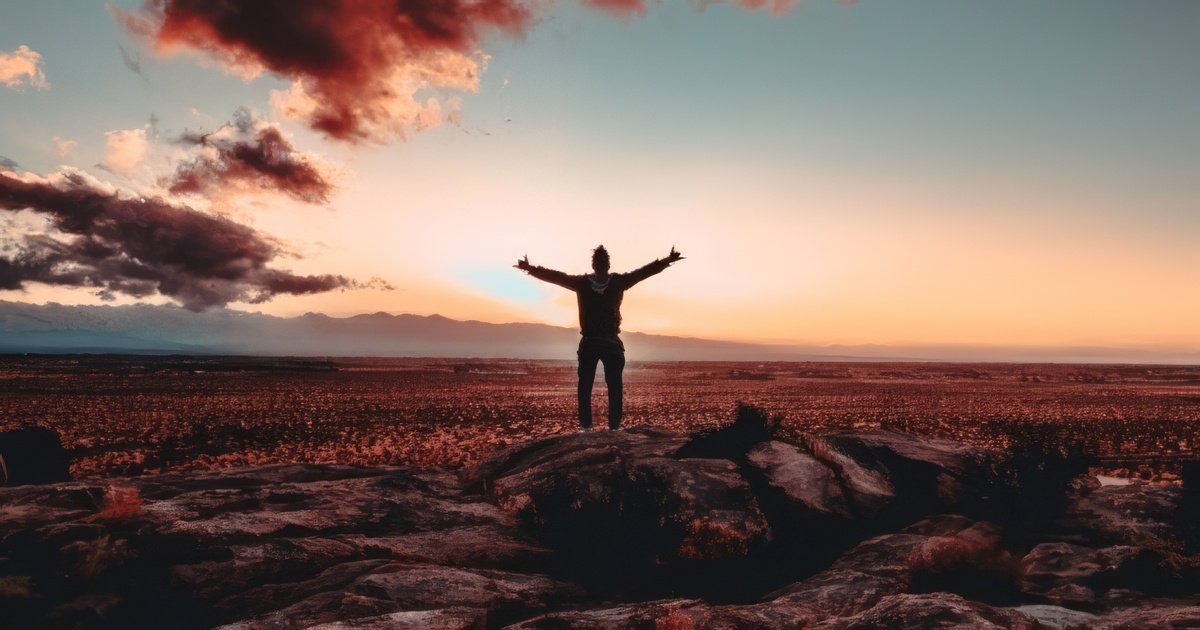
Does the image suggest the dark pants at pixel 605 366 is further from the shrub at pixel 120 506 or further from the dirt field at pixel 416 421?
the dirt field at pixel 416 421

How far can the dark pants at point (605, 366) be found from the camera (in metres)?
9.84

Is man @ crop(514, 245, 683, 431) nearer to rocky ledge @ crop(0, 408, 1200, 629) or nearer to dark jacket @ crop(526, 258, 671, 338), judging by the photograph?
dark jacket @ crop(526, 258, 671, 338)

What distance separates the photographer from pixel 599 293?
387 inches

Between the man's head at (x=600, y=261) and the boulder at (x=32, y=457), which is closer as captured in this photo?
the boulder at (x=32, y=457)

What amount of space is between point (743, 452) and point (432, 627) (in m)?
5.48

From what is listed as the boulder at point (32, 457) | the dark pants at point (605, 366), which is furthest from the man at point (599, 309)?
the boulder at point (32, 457)

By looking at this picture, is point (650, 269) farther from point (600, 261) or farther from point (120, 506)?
point (120, 506)

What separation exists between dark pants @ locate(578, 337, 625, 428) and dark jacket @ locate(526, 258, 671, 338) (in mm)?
171

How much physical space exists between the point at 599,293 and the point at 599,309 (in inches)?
10.3

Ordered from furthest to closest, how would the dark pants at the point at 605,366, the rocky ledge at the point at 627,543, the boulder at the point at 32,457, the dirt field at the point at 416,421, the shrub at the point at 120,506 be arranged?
the dirt field at the point at 416,421, the dark pants at the point at 605,366, the boulder at the point at 32,457, the shrub at the point at 120,506, the rocky ledge at the point at 627,543

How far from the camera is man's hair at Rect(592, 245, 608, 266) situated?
9.97 meters

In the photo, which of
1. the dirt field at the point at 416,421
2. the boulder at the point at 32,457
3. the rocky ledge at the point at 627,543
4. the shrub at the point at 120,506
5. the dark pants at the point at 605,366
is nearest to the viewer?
the rocky ledge at the point at 627,543

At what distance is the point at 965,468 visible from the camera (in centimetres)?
882

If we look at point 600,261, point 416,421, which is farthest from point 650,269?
point 416,421
